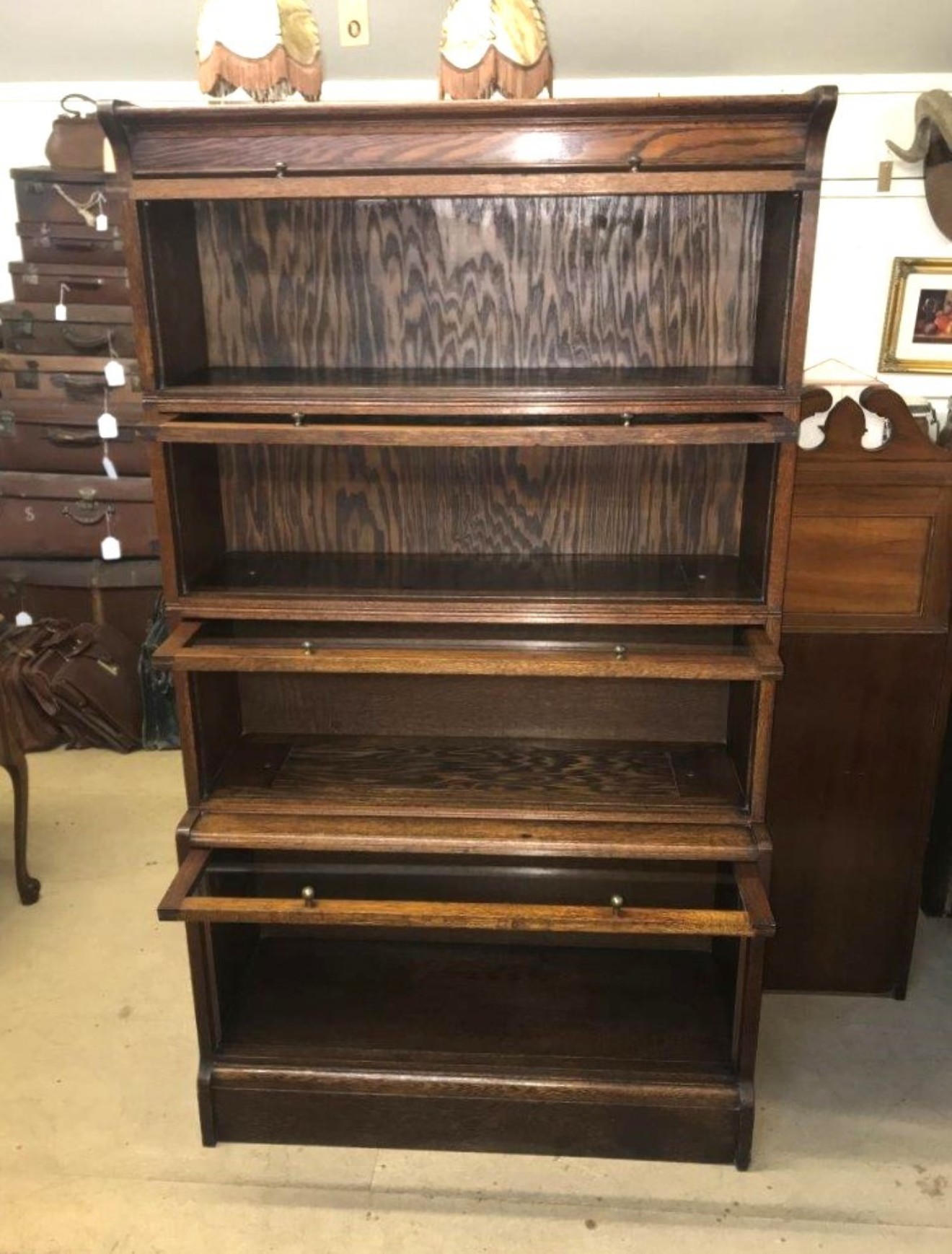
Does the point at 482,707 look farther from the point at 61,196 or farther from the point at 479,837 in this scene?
the point at 61,196

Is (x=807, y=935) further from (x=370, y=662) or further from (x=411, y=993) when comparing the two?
(x=370, y=662)

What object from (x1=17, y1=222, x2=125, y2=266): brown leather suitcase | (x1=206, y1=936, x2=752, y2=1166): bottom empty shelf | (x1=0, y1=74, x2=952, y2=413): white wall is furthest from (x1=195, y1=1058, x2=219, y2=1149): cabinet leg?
(x1=17, y1=222, x2=125, y2=266): brown leather suitcase

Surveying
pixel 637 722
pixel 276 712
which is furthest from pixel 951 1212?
pixel 276 712

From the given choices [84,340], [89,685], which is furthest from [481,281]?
[89,685]

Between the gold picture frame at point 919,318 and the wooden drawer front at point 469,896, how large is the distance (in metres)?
1.40

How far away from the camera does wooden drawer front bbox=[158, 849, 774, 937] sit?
67.8 inches

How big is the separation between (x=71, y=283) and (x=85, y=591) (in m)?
0.96

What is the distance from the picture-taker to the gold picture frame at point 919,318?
254 cm

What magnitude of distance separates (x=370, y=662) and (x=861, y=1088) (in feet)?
4.31

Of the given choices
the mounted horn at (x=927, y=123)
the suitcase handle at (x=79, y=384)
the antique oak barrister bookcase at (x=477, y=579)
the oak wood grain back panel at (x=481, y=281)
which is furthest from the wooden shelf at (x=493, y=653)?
the suitcase handle at (x=79, y=384)

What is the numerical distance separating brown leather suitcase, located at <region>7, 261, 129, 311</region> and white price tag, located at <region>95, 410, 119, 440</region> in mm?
338

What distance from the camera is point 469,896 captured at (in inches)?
84.0

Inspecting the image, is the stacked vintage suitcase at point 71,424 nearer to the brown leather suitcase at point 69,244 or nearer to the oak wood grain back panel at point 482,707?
the brown leather suitcase at point 69,244

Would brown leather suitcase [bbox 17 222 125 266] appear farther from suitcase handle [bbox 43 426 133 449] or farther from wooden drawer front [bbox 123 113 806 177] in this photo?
wooden drawer front [bbox 123 113 806 177]
